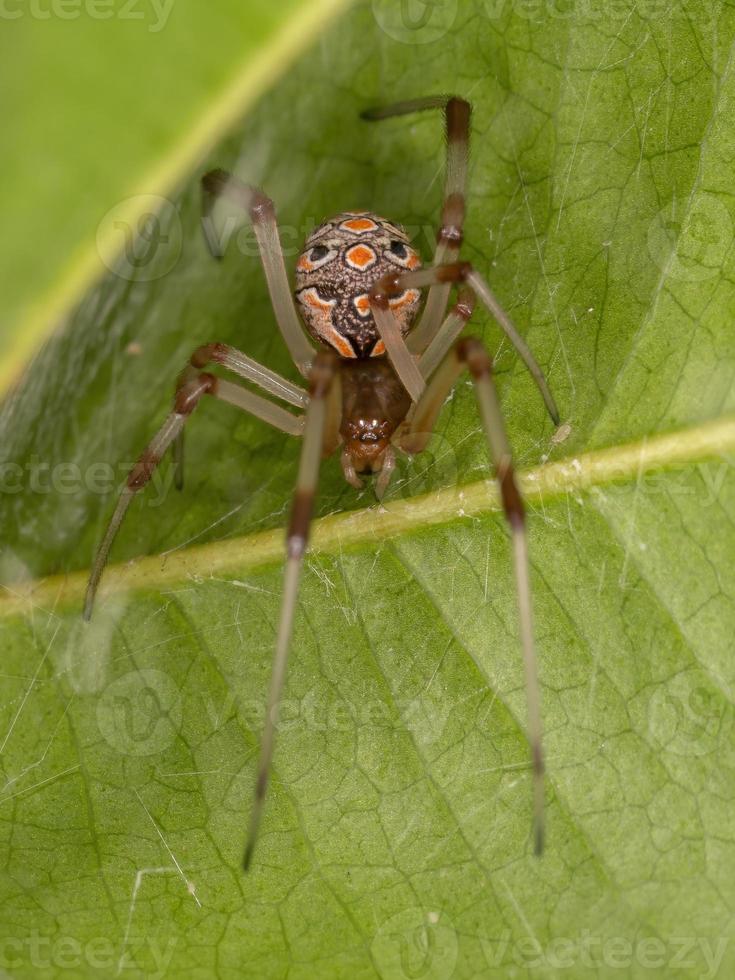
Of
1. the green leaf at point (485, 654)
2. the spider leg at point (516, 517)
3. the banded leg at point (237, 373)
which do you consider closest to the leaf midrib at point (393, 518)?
the green leaf at point (485, 654)

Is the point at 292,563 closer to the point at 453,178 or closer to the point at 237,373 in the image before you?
the point at 237,373

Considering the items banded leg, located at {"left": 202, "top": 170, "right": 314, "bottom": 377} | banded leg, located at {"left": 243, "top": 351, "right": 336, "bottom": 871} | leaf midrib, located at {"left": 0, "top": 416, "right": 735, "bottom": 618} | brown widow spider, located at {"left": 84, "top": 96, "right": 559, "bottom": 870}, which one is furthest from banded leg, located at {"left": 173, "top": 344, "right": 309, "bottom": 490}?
banded leg, located at {"left": 243, "top": 351, "right": 336, "bottom": 871}

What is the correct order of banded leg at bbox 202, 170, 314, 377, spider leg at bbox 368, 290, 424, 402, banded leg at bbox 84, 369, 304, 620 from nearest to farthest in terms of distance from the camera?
banded leg at bbox 84, 369, 304, 620 → spider leg at bbox 368, 290, 424, 402 → banded leg at bbox 202, 170, 314, 377

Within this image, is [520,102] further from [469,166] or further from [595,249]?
[595,249]

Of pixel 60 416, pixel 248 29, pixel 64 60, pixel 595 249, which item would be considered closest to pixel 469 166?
pixel 595 249

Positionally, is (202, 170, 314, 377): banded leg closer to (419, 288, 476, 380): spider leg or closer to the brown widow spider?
the brown widow spider

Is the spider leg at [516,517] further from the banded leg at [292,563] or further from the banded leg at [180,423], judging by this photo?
the banded leg at [180,423]
